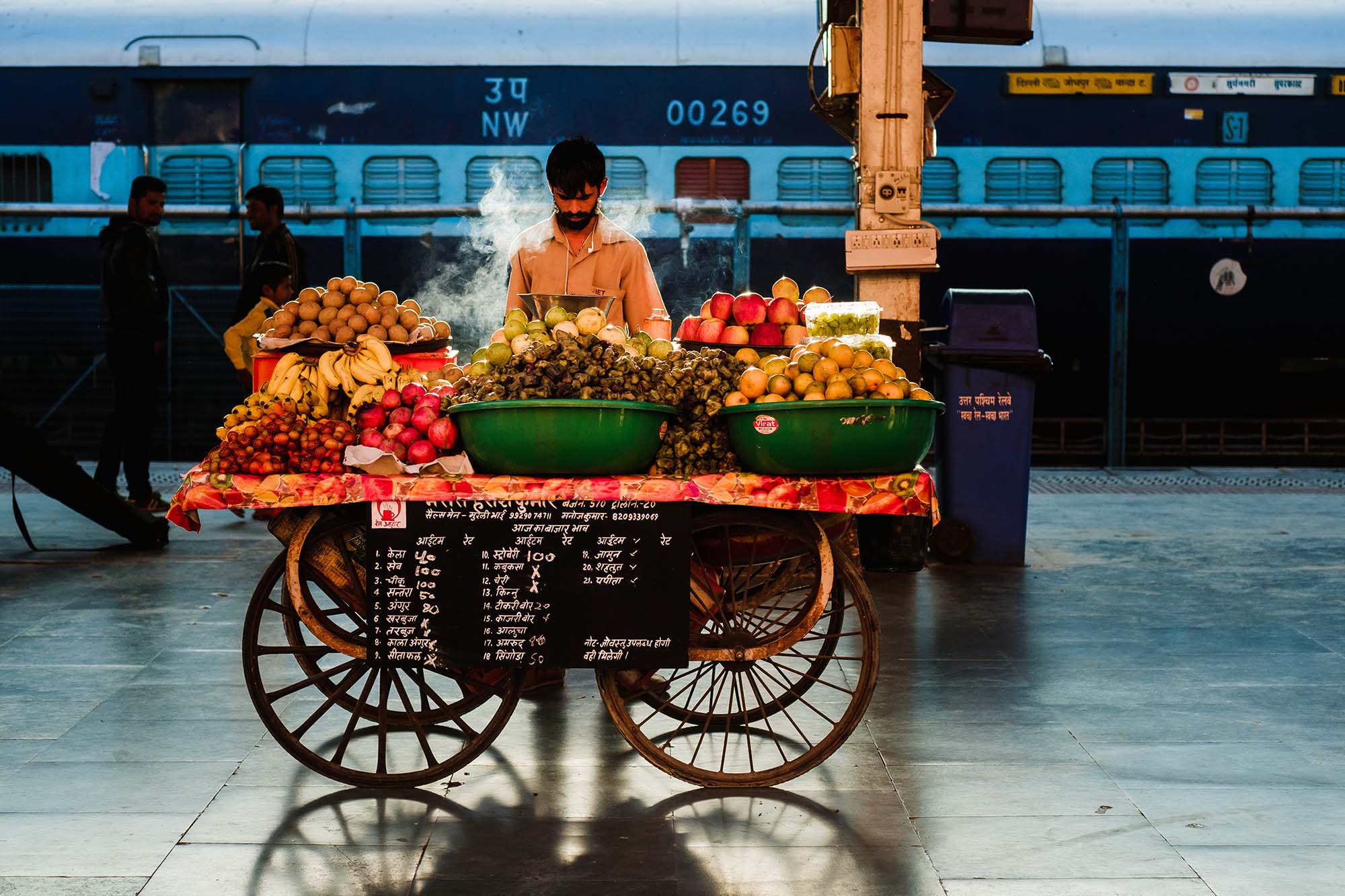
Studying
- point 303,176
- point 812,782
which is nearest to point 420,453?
point 812,782

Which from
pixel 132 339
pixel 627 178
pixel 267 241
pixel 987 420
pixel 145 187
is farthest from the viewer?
pixel 627 178

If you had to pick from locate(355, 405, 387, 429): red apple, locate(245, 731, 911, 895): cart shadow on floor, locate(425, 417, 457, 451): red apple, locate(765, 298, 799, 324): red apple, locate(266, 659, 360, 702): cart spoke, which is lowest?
locate(245, 731, 911, 895): cart shadow on floor

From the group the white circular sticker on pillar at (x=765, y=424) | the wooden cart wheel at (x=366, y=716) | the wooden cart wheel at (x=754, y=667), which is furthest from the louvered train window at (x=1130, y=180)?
the white circular sticker on pillar at (x=765, y=424)

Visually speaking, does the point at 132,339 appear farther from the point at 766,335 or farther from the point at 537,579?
the point at 537,579

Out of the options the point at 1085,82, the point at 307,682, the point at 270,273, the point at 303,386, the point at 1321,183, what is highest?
the point at 1085,82

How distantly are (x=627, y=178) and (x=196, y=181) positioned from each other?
3.41 m

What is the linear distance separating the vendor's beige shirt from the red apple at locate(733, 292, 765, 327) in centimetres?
62

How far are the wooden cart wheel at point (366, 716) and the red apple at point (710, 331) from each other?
1.26 metres

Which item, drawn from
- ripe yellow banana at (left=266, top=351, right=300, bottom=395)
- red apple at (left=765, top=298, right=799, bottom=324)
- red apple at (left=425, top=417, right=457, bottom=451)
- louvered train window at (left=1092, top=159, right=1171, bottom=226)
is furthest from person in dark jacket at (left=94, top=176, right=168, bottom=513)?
louvered train window at (left=1092, top=159, right=1171, bottom=226)

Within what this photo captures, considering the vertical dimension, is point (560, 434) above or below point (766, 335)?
below

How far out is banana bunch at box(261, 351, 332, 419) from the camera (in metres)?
4.20

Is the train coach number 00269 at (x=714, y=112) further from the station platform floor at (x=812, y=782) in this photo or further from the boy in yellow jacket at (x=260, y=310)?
the station platform floor at (x=812, y=782)

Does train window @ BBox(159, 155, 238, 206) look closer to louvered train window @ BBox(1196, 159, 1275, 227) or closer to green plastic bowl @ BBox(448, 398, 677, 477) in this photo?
louvered train window @ BBox(1196, 159, 1275, 227)

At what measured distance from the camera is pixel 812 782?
414cm
